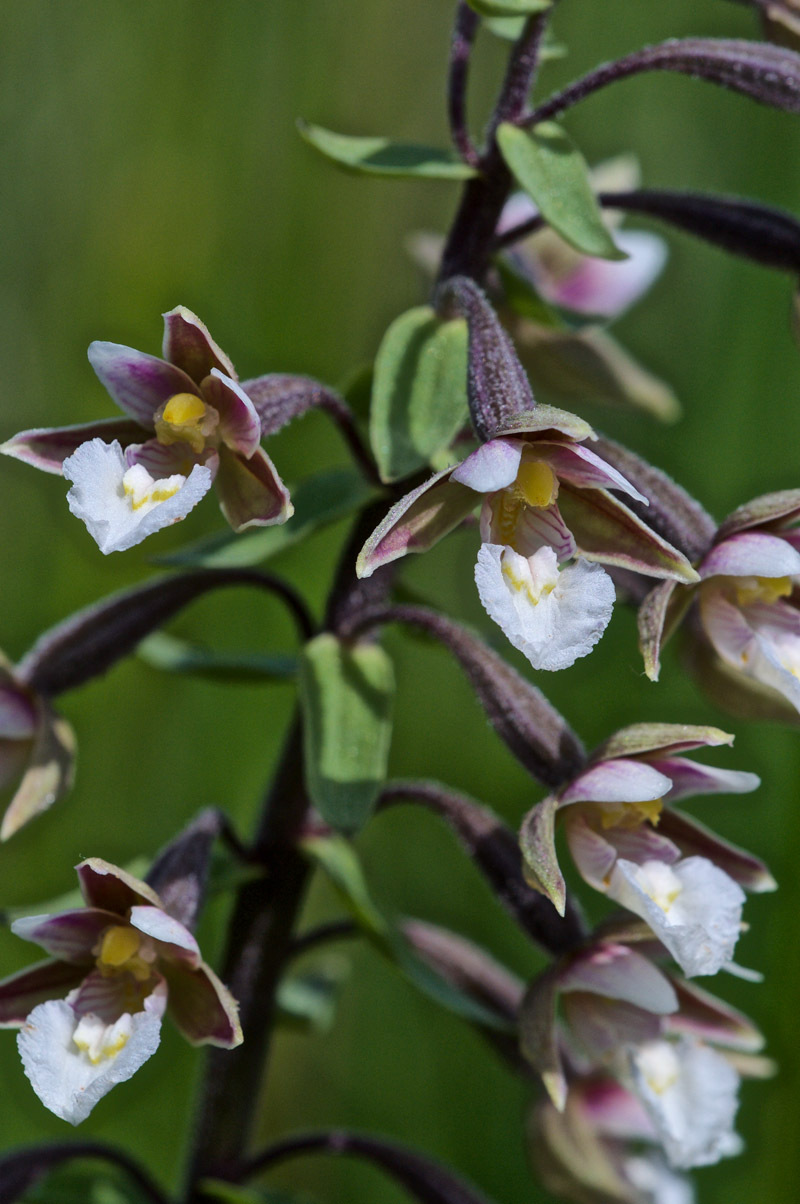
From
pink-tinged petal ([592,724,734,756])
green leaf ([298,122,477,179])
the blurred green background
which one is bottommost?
the blurred green background

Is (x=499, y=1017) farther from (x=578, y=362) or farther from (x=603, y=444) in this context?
(x=578, y=362)

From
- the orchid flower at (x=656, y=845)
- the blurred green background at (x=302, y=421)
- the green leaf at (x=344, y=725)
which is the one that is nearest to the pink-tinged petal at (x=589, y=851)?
the orchid flower at (x=656, y=845)

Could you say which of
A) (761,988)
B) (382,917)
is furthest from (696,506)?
(761,988)

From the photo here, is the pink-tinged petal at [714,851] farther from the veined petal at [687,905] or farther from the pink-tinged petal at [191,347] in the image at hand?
the pink-tinged petal at [191,347]

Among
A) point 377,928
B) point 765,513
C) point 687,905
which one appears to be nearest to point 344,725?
point 377,928

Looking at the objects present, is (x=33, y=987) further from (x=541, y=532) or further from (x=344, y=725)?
(x=541, y=532)

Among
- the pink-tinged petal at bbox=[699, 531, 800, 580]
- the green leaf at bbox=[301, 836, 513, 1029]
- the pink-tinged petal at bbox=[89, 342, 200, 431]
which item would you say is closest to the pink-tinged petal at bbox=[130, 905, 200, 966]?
the green leaf at bbox=[301, 836, 513, 1029]

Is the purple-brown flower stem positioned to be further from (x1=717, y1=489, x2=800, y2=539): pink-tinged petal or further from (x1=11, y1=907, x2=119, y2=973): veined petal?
(x1=11, y1=907, x2=119, y2=973): veined petal
